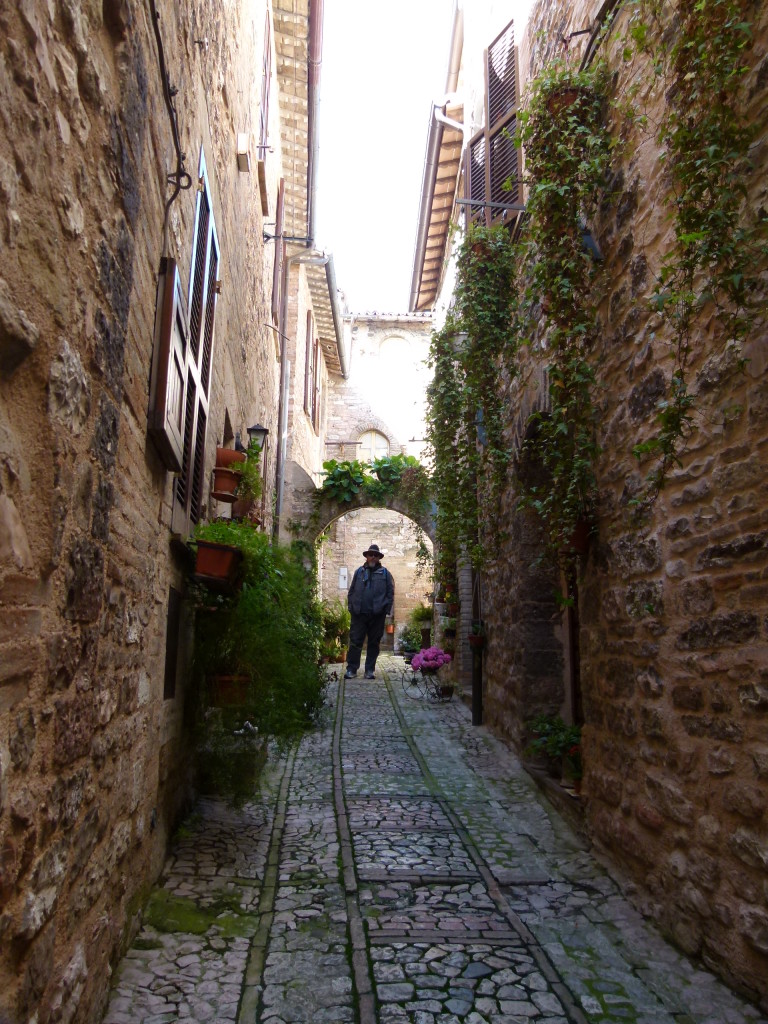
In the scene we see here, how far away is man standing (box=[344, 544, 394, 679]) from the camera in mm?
11703

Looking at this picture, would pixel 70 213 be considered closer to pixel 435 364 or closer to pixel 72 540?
pixel 72 540

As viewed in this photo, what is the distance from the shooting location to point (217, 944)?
3355mm

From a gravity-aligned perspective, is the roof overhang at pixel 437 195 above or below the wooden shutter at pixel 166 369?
above

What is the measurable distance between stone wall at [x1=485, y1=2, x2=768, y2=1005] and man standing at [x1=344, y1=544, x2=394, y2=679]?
265 inches

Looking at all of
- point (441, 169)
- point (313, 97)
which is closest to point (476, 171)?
point (441, 169)

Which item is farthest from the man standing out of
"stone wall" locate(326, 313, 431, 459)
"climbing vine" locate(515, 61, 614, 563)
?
"stone wall" locate(326, 313, 431, 459)

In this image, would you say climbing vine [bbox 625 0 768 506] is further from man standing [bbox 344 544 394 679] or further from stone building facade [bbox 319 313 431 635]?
stone building facade [bbox 319 313 431 635]

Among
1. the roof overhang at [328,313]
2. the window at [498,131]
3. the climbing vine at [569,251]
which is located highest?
the roof overhang at [328,313]

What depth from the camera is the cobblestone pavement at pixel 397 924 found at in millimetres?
2893

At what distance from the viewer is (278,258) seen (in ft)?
39.0

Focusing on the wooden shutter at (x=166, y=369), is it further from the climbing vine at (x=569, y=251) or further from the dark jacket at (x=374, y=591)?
the dark jacket at (x=374, y=591)

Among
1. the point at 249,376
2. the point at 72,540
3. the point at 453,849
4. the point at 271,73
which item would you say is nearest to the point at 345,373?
the point at 271,73

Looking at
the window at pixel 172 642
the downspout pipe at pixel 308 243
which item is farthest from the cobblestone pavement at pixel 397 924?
the downspout pipe at pixel 308 243

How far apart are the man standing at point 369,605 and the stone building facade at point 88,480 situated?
692 cm
